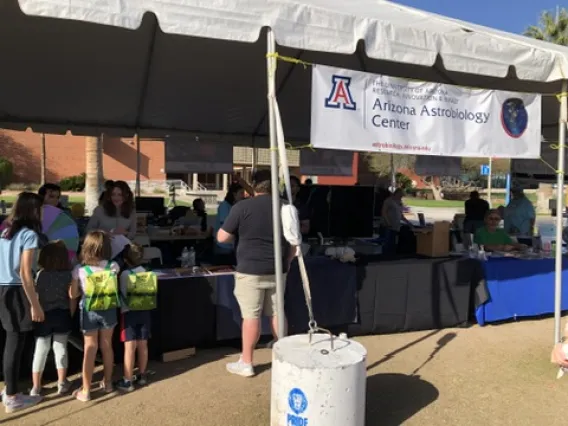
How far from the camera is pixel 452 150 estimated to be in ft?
14.4

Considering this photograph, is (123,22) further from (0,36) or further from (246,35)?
(0,36)

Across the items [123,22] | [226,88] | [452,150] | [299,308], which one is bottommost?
[299,308]

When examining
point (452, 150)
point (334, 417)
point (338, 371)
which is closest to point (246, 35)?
point (452, 150)

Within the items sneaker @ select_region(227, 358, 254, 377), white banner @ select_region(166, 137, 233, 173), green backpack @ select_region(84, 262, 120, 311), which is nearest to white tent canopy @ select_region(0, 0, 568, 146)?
white banner @ select_region(166, 137, 233, 173)

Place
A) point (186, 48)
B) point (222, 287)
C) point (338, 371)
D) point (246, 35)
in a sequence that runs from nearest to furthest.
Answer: point (338, 371), point (246, 35), point (222, 287), point (186, 48)

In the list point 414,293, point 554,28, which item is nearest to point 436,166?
point 414,293

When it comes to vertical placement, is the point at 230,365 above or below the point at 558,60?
below

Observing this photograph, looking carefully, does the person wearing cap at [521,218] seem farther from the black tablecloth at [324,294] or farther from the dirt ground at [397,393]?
the black tablecloth at [324,294]

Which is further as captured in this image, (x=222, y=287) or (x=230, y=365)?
(x=222, y=287)

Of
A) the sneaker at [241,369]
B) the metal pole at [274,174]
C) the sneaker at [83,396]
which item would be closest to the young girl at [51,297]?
the sneaker at [83,396]

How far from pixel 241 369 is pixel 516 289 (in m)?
3.41

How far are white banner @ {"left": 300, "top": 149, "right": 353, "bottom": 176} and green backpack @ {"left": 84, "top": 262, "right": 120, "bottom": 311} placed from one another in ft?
24.1

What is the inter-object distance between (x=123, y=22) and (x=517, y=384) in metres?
4.00

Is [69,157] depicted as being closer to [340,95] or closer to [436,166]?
[436,166]
